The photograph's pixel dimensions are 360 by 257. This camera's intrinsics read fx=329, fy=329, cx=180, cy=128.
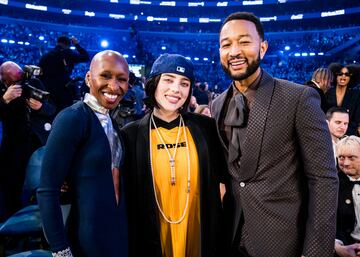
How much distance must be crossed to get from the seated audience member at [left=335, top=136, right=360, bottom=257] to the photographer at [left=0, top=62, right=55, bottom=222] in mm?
3116

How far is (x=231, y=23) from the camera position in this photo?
1963 mm

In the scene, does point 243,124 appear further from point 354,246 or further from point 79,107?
point 354,246

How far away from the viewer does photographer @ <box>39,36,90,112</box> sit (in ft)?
17.5

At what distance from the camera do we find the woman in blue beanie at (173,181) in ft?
7.06

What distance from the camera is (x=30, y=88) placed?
374 cm

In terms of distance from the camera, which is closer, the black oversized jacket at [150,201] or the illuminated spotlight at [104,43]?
the black oversized jacket at [150,201]

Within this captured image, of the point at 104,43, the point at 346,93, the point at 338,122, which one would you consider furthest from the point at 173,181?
the point at 104,43

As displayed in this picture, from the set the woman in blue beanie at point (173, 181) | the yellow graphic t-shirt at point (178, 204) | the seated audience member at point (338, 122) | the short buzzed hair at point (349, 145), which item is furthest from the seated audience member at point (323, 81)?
the yellow graphic t-shirt at point (178, 204)

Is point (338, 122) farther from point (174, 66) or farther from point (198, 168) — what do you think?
point (174, 66)

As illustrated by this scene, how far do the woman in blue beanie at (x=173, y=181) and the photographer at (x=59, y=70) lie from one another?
3.58 metres

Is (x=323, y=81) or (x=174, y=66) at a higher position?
(x=323, y=81)

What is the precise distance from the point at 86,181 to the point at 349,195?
7.13ft

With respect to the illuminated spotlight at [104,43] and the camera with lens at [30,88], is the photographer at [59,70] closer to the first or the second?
the camera with lens at [30,88]

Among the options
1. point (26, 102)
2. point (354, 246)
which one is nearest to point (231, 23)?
point (354, 246)
